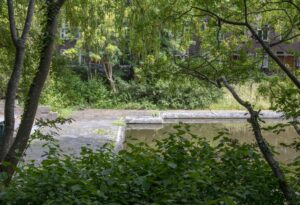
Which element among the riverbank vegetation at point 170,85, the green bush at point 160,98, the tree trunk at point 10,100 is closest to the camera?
the riverbank vegetation at point 170,85

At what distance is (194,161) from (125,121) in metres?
13.7

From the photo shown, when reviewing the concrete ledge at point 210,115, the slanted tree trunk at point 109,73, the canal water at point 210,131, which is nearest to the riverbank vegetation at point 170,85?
the canal water at point 210,131

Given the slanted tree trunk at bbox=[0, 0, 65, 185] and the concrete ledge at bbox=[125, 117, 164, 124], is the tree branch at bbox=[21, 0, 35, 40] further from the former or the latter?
the concrete ledge at bbox=[125, 117, 164, 124]

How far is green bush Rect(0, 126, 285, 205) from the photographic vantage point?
2896 millimetres

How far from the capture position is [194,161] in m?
3.53

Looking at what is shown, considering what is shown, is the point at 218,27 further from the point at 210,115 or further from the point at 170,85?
the point at 210,115

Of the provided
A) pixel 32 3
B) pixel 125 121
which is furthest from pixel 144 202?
pixel 125 121

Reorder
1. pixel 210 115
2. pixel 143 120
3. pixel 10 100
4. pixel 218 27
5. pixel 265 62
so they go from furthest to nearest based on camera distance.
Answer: pixel 210 115
pixel 143 120
pixel 265 62
pixel 218 27
pixel 10 100

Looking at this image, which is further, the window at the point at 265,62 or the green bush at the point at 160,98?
the green bush at the point at 160,98

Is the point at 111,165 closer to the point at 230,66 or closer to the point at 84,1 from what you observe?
the point at 230,66

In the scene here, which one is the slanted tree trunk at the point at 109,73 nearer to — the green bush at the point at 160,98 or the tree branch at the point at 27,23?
the green bush at the point at 160,98

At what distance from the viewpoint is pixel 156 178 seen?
129 inches

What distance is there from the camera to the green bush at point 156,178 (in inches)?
114

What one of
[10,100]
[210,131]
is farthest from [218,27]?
[210,131]
